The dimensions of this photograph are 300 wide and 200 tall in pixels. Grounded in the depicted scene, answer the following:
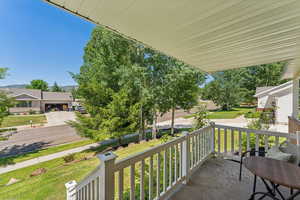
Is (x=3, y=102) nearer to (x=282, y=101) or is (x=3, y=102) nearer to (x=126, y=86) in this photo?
(x=126, y=86)

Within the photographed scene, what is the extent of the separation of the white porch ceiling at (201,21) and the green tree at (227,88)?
2128cm

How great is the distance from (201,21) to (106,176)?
1.83 meters

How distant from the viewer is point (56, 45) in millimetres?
12422

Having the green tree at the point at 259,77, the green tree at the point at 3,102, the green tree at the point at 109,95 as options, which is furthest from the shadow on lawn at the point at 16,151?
the green tree at the point at 259,77

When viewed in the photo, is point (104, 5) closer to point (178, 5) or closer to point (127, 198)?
point (178, 5)

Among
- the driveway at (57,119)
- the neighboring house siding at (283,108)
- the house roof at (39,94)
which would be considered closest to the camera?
the neighboring house siding at (283,108)

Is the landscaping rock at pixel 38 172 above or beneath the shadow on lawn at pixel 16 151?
above

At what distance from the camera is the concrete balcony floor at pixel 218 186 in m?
2.07

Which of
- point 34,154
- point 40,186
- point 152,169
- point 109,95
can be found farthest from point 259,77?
point 34,154

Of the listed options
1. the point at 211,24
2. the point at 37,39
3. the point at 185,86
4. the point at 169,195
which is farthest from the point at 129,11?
the point at 37,39

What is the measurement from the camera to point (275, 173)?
160cm

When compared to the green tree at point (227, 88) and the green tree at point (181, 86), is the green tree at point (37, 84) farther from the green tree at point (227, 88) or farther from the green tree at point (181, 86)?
the green tree at point (181, 86)

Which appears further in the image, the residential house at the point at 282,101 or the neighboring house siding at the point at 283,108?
the neighboring house siding at the point at 283,108

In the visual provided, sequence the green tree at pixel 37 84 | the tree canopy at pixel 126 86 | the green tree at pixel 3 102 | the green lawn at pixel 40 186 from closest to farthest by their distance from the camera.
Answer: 1. the green lawn at pixel 40 186
2. the green tree at pixel 3 102
3. the tree canopy at pixel 126 86
4. the green tree at pixel 37 84
